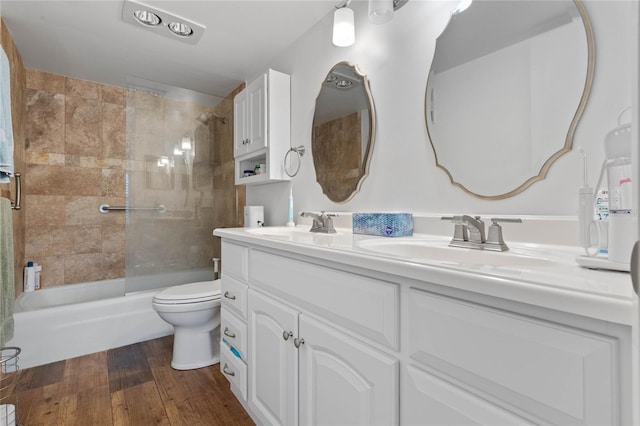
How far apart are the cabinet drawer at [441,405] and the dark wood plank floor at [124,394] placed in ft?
3.76

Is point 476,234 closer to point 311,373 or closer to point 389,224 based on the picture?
point 389,224

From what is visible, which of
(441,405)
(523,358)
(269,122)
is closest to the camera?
(523,358)

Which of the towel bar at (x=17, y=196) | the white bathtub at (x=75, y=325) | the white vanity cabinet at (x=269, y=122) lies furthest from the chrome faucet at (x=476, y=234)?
the towel bar at (x=17, y=196)

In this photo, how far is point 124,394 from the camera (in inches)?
67.8

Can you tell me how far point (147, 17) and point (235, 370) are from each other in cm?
210

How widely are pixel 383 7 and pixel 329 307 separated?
1.19 m

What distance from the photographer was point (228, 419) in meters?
1.53

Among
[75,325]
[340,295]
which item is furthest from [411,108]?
[75,325]

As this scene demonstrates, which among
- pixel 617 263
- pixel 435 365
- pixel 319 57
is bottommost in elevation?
pixel 435 365

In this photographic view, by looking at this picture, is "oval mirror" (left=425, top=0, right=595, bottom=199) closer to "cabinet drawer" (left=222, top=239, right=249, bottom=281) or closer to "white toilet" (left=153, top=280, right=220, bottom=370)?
"cabinet drawer" (left=222, top=239, right=249, bottom=281)

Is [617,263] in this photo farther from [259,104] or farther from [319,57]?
[259,104]

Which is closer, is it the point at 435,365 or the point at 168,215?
the point at 435,365

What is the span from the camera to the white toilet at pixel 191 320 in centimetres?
193

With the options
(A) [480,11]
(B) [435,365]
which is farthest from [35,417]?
(A) [480,11]
